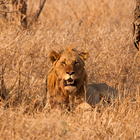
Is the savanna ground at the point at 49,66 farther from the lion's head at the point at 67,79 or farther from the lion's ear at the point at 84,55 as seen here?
the lion's ear at the point at 84,55

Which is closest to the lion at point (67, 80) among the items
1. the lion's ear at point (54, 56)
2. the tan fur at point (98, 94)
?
the lion's ear at point (54, 56)

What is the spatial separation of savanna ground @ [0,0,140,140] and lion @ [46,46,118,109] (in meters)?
0.18

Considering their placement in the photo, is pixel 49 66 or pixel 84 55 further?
pixel 49 66

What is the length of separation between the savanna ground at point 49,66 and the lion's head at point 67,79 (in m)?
0.20

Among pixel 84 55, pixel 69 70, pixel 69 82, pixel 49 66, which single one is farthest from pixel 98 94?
pixel 69 70

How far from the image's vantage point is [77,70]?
3881mm

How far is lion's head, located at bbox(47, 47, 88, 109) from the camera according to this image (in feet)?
12.6

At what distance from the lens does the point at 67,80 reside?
3.83 metres

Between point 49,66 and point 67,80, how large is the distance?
5.21 ft

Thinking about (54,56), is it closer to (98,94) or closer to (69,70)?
(69,70)

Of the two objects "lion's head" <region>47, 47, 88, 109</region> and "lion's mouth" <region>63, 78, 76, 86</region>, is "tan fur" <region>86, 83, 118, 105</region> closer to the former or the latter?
"lion's head" <region>47, 47, 88, 109</region>

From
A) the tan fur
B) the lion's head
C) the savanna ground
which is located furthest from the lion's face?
the tan fur

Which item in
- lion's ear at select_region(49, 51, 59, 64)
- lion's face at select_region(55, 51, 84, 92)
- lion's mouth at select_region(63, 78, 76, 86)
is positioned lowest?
lion's mouth at select_region(63, 78, 76, 86)

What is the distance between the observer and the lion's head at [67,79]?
12.6 feet
